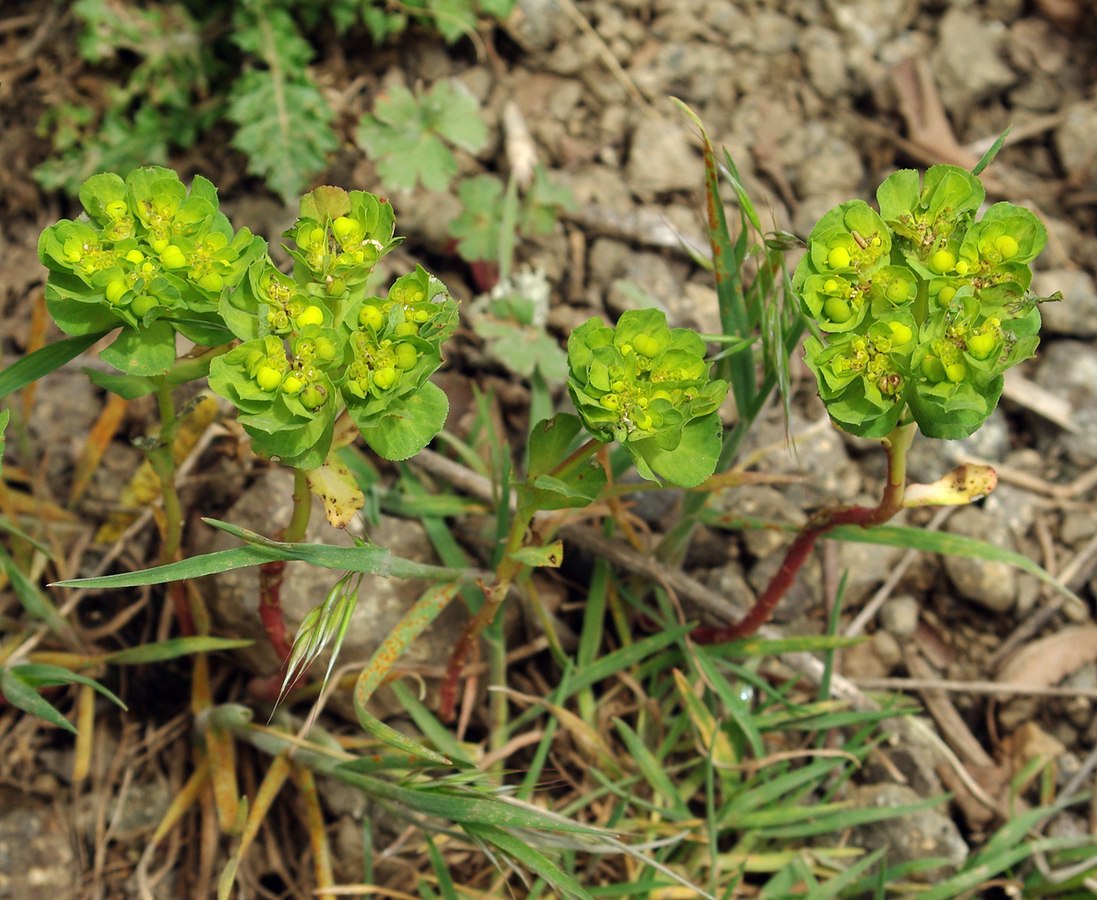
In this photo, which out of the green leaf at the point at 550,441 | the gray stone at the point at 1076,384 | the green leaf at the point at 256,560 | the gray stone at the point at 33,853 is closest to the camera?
the green leaf at the point at 256,560

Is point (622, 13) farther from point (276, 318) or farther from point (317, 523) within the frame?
point (276, 318)

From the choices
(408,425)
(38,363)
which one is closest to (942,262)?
(408,425)

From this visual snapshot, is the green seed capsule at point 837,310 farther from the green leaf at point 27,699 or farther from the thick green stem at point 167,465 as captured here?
the green leaf at point 27,699

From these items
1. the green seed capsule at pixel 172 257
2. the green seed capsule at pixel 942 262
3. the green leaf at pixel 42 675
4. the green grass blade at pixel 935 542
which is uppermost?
the green seed capsule at pixel 942 262

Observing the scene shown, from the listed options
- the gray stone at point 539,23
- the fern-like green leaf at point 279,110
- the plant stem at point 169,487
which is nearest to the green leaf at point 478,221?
the fern-like green leaf at point 279,110

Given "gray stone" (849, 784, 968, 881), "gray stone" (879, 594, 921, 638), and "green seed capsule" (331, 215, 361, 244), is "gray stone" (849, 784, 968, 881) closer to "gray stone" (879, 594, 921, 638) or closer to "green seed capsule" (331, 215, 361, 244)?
"gray stone" (879, 594, 921, 638)

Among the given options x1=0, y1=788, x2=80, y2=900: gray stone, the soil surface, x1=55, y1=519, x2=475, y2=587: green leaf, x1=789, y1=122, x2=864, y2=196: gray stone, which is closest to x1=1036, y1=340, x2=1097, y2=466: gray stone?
the soil surface

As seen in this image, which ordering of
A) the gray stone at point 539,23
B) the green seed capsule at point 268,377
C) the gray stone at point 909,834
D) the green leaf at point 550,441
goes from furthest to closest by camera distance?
1. the gray stone at point 539,23
2. the gray stone at point 909,834
3. the green leaf at point 550,441
4. the green seed capsule at point 268,377
